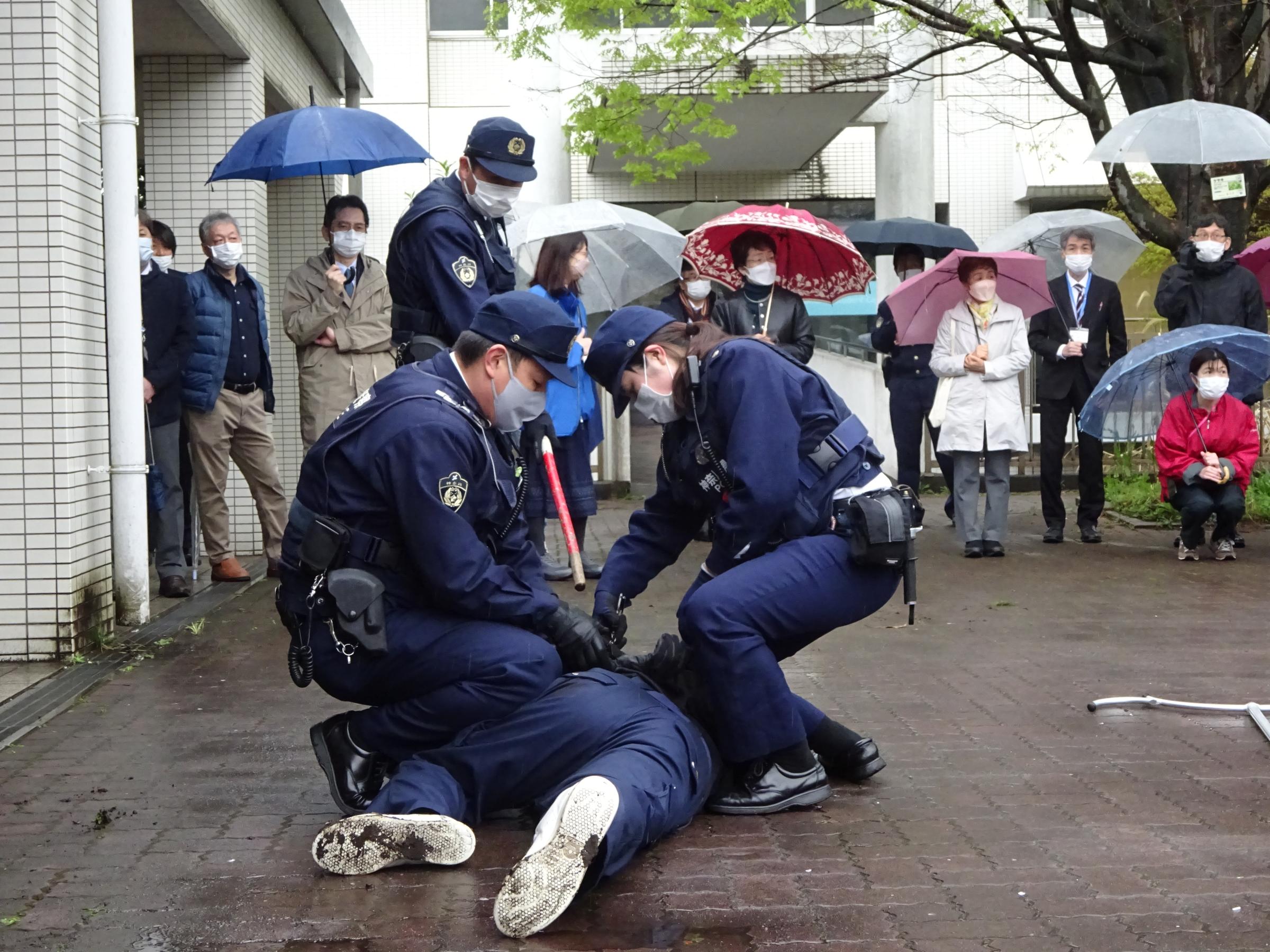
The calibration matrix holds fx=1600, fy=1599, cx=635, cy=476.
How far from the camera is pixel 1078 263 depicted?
416 inches

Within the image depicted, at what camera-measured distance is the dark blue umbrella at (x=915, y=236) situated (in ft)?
42.6

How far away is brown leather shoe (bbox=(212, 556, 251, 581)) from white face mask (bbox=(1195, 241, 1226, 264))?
6.25 meters

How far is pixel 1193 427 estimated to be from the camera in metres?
9.73

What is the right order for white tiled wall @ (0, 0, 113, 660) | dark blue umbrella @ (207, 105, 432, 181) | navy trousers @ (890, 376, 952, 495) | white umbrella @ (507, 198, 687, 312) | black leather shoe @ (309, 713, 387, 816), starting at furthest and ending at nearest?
1. navy trousers @ (890, 376, 952, 495)
2. white umbrella @ (507, 198, 687, 312)
3. dark blue umbrella @ (207, 105, 432, 181)
4. white tiled wall @ (0, 0, 113, 660)
5. black leather shoe @ (309, 713, 387, 816)

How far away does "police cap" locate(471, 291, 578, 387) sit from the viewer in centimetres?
439

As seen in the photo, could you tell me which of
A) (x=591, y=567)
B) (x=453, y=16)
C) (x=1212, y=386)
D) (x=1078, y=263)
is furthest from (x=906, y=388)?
(x=453, y=16)

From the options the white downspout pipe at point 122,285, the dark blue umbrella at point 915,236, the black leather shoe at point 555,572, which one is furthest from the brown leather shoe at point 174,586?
the dark blue umbrella at point 915,236

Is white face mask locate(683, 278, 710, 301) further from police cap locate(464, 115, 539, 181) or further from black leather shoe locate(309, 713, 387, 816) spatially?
black leather shoe locate(309, 713, 387, 816)

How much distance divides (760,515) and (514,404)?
0.78m

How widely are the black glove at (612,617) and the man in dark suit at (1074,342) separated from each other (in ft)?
20.2

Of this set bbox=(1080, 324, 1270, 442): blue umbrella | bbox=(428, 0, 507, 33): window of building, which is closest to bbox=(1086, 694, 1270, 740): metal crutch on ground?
bbox=(1080, 324, 1270, 442): blue umbrella

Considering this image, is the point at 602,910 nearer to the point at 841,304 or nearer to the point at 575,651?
the point at 575,651

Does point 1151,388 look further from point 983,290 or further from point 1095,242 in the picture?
point 1095,242

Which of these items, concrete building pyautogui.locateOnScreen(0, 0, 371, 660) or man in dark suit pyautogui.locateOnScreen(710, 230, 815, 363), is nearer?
concrete building pyautogui.locateOnScreen(0, 0, 371, 660)
